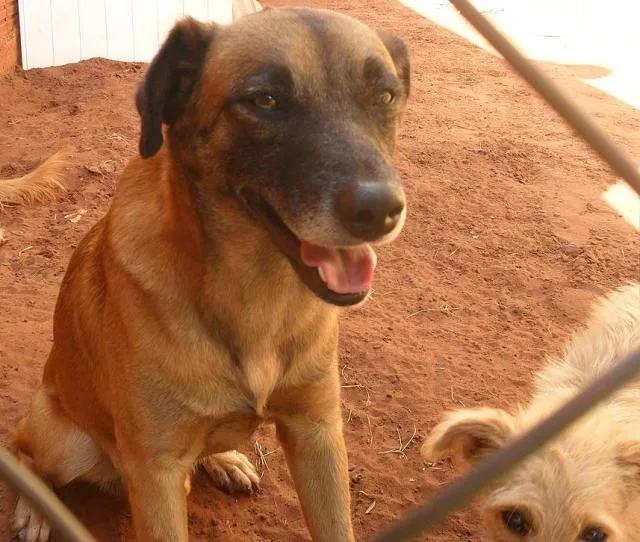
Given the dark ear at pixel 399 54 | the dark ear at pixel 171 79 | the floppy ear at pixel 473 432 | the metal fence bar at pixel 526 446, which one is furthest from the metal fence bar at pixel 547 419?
the floppy ear at pixel 473 432

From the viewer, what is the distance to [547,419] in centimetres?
125

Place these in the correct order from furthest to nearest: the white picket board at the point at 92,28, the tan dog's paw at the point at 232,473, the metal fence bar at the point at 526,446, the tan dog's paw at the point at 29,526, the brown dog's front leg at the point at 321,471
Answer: the white picket board at the point at 92,28
the tan dog's paw at the point at 232,473
the tan dog's paw at the point at 29,526
the brown dog's front leg at the point at 321,471
the metal fence bar at the point at 526,446

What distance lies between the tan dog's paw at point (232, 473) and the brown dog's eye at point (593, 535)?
1.42 metres

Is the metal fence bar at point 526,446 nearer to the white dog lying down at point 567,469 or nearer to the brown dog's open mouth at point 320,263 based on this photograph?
the brown dog's open mouth at point 320,263

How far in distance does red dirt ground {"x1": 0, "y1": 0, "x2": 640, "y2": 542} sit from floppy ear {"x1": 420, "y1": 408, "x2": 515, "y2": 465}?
503 millimetres

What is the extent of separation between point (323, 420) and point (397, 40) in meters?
1.28

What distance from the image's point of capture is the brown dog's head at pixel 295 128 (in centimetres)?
221

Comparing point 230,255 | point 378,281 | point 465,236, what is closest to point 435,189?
point 465,236

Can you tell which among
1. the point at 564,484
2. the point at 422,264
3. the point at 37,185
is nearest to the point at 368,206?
the point at 564,484

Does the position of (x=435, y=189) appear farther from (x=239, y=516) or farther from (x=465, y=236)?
(x=239, y=516)

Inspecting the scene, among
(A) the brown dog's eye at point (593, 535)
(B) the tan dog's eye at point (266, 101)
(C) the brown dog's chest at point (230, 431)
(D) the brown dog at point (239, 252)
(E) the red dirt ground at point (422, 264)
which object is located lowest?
(E) the red dirt ground at point (422, 264)

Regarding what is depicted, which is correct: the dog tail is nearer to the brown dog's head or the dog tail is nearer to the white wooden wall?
the white wooden wall

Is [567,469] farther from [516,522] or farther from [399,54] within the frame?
[399,54]

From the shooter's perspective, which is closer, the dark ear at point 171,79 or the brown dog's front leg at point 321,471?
the dark ear at point 171,79
